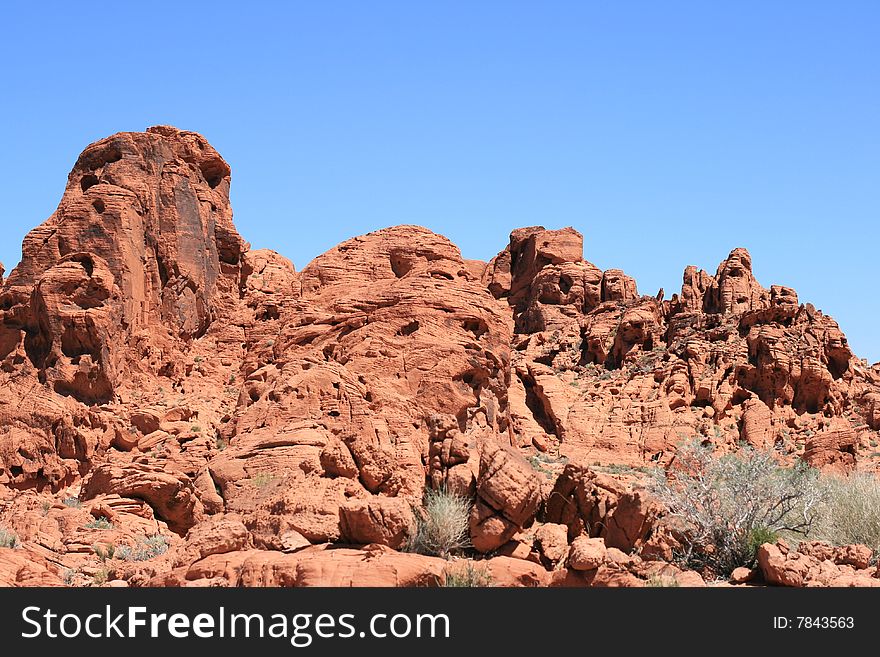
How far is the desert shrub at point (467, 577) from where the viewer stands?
594 inches

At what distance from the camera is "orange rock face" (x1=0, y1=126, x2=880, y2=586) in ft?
57.6

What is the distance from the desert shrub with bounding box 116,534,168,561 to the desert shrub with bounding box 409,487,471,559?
6.02 meters

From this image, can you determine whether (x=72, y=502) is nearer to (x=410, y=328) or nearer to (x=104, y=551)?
(x=104, y=551)

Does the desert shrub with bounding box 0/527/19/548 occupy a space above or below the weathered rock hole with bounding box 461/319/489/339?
below

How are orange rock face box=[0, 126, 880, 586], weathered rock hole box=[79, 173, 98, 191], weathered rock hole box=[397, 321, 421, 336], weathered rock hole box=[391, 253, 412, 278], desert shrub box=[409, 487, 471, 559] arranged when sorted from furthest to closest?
weathered rock hole box=[79, 173, 98, 191] < weathered rock hole box=[391, 253, 412, 278] < weathered rock hole box=[397, 321, 421, 336] < orange rock face box=[0, 126, 880, 586] < desert shrub box=[409, 487, 471, 559]

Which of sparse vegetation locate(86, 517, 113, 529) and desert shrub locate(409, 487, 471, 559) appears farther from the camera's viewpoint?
sparse vegetation locate(86, 517, 113, 529)

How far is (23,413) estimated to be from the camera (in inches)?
1201

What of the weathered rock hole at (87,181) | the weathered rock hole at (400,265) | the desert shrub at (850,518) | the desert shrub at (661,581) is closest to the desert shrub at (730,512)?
the desert shrub at (850,518)

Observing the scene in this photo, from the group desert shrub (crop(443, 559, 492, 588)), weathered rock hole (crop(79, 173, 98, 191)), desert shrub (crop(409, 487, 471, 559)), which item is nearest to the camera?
desert shrub (crop(443, 559, 492, 588))

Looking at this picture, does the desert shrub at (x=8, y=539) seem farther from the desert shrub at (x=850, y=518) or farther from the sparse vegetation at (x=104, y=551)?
the desert shrub at (x=850, y=518)

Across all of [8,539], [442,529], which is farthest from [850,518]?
[8,539]

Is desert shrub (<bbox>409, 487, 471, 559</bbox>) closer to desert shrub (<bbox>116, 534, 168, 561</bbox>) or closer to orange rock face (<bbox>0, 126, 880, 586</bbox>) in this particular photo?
orange rock face (<bbox>0, 126, 880, 586</bbox>)

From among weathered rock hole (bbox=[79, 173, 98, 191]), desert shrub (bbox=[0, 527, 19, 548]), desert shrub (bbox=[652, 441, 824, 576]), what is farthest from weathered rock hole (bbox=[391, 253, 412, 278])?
desert shrub (bbox=[652, 441, 824, 576])
